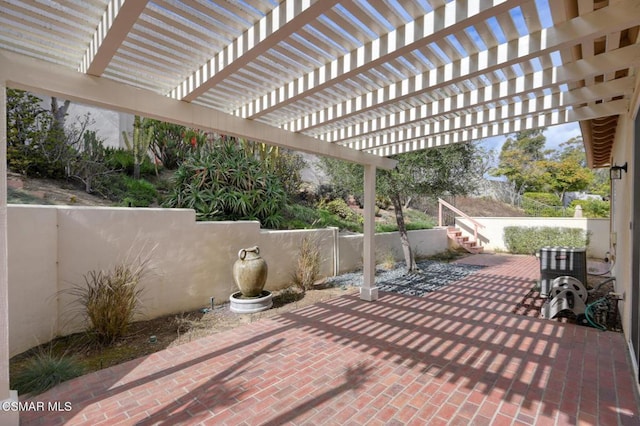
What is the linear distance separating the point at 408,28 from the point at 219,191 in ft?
20.5

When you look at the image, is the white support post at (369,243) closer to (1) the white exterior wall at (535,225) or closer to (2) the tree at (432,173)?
(2) the tree at (432,173)

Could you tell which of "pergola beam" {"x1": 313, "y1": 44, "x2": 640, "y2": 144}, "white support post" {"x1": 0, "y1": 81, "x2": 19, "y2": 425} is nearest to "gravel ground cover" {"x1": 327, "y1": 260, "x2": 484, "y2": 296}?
"pergola beam" {"x1": 313, "y1": 44, "x2": 640, "y2": 144}

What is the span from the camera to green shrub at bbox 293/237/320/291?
7.30 meters

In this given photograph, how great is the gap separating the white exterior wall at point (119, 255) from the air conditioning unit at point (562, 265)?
5233 millimetres

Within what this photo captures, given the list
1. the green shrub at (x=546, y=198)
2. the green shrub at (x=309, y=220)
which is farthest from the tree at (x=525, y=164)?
the green shrub at (x=309, y=220)

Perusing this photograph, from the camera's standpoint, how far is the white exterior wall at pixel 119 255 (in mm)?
3914

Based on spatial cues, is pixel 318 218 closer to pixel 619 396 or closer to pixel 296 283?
pixel 296 283

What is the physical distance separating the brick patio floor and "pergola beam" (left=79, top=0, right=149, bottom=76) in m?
3.20

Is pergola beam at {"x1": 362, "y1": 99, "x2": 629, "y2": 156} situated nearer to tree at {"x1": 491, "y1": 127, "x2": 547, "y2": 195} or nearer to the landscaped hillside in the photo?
the landscaped hillside

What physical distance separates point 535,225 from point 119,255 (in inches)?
573

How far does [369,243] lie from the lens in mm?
6551

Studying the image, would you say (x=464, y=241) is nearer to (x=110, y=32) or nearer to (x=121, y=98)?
(x=121, y=98)

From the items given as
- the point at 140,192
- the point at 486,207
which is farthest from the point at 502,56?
the point at 486,207

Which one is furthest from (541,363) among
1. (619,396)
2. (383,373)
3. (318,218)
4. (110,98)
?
(318,218)
